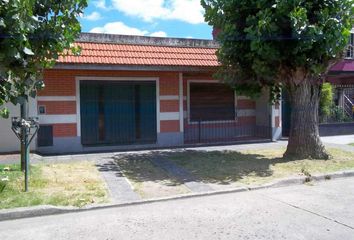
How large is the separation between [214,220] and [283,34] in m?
5.95

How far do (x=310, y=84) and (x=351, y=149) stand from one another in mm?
3518

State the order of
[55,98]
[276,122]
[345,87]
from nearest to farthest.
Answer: [55,98]
[276,122]
[345,87]

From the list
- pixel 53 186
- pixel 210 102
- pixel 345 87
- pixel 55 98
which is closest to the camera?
pixel 53 186

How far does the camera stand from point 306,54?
982 cm

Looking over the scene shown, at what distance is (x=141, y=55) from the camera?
13.4 metres

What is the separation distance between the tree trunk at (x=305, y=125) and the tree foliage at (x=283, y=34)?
302 millimetres

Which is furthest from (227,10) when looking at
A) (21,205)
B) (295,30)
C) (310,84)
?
(21,205)

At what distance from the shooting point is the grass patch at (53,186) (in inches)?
265

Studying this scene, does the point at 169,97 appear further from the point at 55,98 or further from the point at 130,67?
the point at 55,98

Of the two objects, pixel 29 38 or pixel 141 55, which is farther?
pixel 141 55

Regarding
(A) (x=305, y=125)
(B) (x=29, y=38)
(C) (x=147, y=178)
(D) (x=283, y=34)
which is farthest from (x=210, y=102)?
(B) (x=29, y=38)

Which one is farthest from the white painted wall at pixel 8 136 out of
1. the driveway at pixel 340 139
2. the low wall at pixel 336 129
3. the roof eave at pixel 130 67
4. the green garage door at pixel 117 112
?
the low wall at pixel 336 129

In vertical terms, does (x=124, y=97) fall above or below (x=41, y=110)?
above

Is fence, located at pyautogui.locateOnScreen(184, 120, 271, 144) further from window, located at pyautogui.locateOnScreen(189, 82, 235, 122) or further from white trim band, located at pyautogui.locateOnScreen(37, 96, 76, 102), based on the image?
white trim band, located at pyautogui.locateOnScreen(37, 96, 76, 102)
